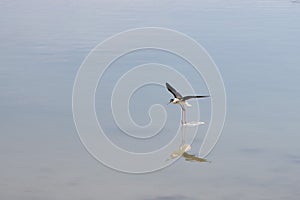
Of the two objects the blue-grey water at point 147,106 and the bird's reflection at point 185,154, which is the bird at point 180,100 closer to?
the blue-grey water at point 147,106

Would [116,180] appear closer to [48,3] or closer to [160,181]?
[160,181]

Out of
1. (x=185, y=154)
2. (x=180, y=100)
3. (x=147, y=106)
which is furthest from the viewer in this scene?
(x=147, y=106)

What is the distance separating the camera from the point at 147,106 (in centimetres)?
590

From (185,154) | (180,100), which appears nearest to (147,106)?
(180,100)

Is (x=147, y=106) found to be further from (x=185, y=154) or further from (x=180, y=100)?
(x=185, y=154)

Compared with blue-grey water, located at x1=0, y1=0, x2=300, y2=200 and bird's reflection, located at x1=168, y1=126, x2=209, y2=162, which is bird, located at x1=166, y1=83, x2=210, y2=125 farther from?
bird's reflection, located at x1=168, y1=126, x2=209, y2=162

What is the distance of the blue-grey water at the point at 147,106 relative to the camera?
4750 mm

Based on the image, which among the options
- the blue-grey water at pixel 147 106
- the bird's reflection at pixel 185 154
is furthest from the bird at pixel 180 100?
the bird's reflection at pixel 185 154

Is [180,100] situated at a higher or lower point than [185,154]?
higher

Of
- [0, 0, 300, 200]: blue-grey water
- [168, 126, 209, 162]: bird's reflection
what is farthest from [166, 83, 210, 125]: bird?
[168, 126, 209, 162]: bird's reflection

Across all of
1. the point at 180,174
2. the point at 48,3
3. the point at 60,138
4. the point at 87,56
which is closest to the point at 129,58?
the point at 87,56

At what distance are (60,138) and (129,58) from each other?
2102mm

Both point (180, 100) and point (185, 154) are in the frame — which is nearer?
point (185, 154)

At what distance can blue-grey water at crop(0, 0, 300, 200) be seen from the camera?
15.6 ft
